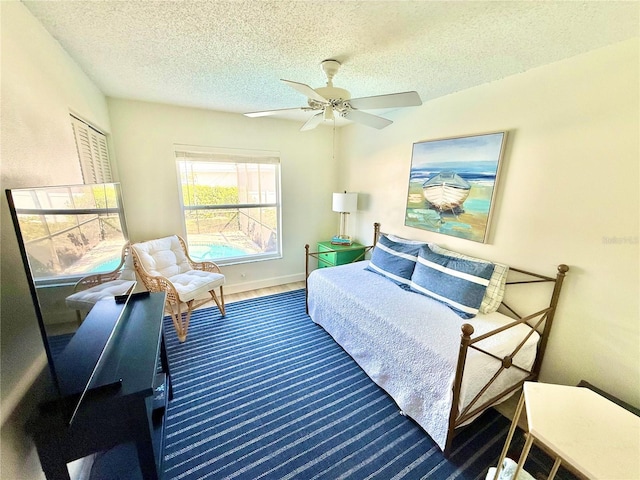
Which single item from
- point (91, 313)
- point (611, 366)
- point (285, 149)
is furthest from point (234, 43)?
point (611, 366)

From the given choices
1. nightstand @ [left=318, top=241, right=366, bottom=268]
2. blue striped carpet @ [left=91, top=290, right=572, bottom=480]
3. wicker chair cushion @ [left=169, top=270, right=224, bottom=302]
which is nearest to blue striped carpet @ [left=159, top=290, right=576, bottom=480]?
blue striped carpet @ [left=91, top=290, right=572, bottom=480]

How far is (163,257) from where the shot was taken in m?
2.79

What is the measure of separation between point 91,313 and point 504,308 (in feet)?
9.17

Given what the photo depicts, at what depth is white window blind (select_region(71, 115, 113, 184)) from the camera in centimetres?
186

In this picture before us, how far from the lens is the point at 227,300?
3.35 meters

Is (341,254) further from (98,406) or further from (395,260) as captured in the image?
(98,406)

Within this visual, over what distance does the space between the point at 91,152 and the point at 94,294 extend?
152 centimetres

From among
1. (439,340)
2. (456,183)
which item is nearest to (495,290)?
(439,340)

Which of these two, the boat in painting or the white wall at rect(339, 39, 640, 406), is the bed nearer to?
the white wall at rect(339, 39, 640, 406)

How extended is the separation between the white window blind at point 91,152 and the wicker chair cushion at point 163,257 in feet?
2.47

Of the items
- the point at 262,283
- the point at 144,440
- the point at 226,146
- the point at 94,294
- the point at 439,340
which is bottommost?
the point at 262,283

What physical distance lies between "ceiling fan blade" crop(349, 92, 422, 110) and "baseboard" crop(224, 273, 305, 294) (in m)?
2.79

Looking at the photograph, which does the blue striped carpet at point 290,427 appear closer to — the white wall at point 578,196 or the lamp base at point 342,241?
the white wall at point 578,196

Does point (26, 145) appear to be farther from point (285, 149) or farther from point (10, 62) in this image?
point (285, 149)
